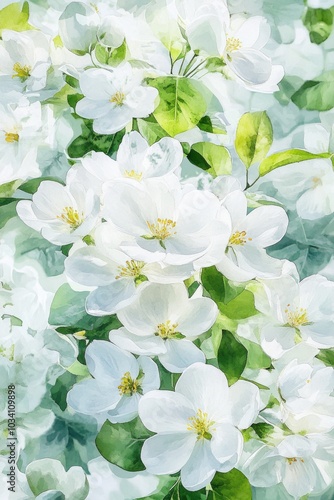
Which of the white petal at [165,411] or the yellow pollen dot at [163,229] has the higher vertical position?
the yellow pollen dot at [163,229]

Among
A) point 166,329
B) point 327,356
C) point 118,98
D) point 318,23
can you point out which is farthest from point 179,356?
point 318,23

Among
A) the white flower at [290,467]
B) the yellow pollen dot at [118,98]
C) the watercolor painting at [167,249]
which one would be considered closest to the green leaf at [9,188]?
the watercolor painting at [167,249]

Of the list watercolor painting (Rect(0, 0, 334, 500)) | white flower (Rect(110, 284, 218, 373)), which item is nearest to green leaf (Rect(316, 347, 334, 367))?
watercolor painting (Rect(0, 0, 334, 500))

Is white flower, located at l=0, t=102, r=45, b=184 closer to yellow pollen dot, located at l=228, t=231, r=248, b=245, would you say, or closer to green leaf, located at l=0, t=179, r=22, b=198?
green leaf, located at l=0, t=179, r=22, b=198

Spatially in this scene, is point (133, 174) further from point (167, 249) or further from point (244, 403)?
point (244, 403)

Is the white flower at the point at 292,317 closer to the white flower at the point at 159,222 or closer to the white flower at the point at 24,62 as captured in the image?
the white flower at the point at 159,222

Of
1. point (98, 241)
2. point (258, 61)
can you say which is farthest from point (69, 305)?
point (258, 61)
